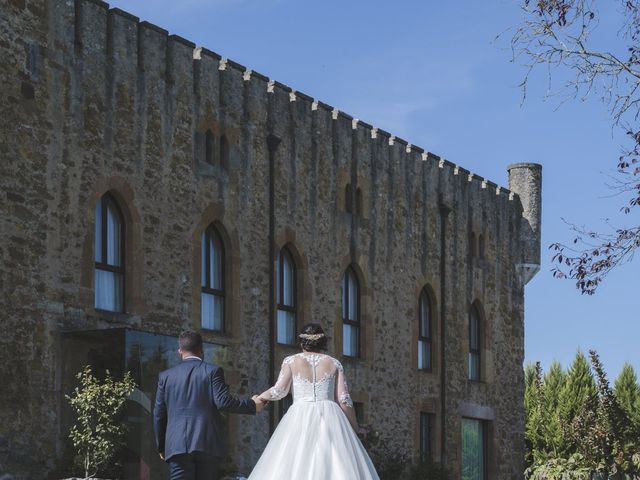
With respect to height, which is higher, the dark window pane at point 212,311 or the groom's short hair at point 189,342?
the dark window pane at point 212,311

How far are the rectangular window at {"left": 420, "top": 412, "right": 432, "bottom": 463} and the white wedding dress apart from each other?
1860 cm

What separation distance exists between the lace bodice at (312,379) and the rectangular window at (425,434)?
61.3 ft

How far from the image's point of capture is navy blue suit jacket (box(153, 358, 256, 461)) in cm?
1109

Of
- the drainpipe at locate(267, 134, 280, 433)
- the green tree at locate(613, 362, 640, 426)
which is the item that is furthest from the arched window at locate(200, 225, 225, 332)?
the green tree at locate(613, 362, 640, 426)

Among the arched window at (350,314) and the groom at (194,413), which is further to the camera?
the arched window at (350,314)

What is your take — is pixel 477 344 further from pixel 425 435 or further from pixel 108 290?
pixel 108 290

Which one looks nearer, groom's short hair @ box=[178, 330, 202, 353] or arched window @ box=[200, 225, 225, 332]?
groom's short hair @ box=[178, 330, 202, 353]

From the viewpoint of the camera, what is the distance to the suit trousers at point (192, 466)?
36.6ft

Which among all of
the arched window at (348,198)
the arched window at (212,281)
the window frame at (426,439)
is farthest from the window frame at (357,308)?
the arched window at (212,281)

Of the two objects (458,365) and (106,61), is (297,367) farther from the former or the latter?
(458,365)

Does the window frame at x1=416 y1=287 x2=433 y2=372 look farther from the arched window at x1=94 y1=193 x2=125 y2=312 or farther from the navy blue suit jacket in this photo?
the navy blue suit jacket

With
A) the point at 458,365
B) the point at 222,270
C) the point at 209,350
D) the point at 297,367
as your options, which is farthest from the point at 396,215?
the point at 297,367

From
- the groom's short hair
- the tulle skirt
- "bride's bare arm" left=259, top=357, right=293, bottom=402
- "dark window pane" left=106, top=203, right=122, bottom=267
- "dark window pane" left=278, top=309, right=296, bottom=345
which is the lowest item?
the tulle skirt

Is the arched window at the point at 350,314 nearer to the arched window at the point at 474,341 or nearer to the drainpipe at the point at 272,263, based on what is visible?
the drainpipe at the point at 272,263
